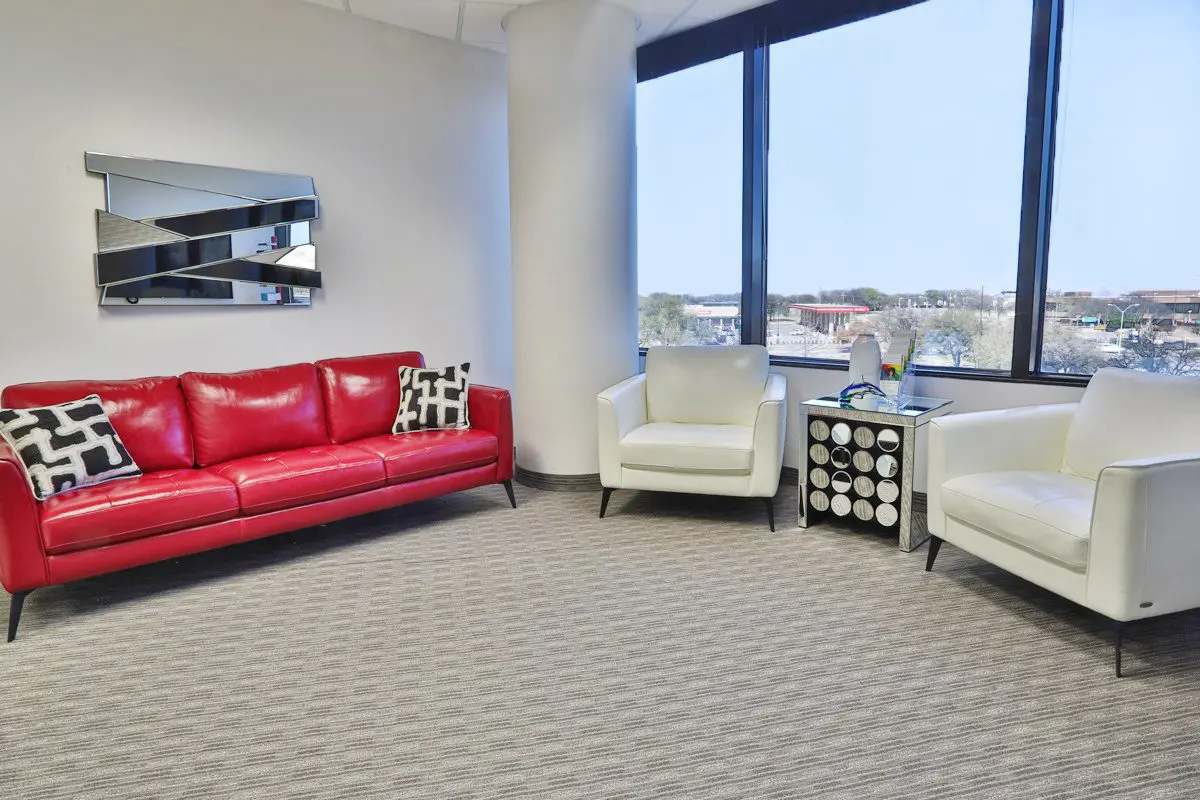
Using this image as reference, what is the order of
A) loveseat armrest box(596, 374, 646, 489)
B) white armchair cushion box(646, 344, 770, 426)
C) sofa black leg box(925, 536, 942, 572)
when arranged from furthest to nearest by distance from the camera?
white armchair cushion box(646, 344, 770, 426)
loveseat armrest box(596, 374, 646, 489)
sofa black leg box(925, 536, 942, 572)

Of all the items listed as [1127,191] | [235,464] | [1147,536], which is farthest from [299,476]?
[1127,191]

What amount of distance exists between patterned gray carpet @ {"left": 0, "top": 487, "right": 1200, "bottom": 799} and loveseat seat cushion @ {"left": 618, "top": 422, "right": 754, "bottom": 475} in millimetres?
440

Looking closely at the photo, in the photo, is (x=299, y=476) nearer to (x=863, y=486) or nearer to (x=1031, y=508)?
(x=863, y=486)

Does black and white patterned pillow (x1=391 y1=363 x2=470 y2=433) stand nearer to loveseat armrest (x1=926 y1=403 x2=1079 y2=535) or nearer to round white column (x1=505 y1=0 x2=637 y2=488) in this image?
round white column (x1=505 y1=0 x2=637 y2=488)

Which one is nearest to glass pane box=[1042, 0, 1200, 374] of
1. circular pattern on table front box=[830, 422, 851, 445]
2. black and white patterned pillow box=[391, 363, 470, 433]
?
circular pattern on table front box=[830, 422, 851, 445]

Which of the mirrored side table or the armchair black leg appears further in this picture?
the mirrored side table

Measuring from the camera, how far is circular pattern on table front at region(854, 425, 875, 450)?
3.62 metres

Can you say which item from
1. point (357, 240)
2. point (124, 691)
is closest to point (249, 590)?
point (124, 691)

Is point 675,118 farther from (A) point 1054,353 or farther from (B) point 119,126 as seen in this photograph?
(B) point 119,126

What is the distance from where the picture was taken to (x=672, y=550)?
357cm

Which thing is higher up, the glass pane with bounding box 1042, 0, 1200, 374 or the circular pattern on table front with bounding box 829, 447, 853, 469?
the glass pane with bounding box 1042, 0, 1200, 374

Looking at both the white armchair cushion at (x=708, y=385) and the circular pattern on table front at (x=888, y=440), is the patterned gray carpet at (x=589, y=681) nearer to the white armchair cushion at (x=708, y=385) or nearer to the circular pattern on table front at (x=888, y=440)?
the circular pattern on table front at (x=888, y=440)

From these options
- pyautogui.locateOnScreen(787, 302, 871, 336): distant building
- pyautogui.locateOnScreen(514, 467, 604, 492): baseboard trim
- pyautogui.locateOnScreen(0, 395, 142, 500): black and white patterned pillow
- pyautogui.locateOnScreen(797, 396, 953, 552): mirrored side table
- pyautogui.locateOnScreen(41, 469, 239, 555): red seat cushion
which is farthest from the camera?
pyautogui.locateOnScreen(514, 467, 604, 492): baseboard trim

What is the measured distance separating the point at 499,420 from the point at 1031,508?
102 inches
